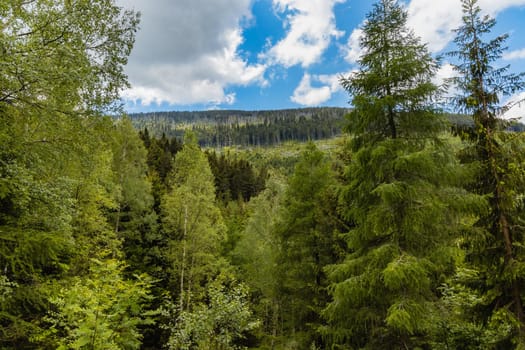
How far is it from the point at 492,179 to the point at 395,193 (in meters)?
2.15

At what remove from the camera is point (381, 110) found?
29.1 ft

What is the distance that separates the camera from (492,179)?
7254 millimetres

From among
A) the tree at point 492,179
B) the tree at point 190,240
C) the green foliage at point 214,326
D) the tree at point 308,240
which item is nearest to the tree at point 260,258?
the tree at point 190,240

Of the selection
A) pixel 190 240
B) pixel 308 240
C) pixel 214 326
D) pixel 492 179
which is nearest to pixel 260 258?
pixel 190 240

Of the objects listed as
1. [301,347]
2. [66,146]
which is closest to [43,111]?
[66,146]

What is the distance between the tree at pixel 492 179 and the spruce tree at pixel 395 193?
643 mm

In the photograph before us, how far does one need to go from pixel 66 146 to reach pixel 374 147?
786 cm

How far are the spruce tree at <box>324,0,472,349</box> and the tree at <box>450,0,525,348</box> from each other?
64cm

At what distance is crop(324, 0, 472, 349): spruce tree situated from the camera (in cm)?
768

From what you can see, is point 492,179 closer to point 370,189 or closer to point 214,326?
point 370,189

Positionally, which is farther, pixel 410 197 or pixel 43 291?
pixel 410 197

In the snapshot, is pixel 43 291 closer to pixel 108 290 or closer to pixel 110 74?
pixel 108 290

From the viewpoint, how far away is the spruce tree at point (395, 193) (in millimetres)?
7676

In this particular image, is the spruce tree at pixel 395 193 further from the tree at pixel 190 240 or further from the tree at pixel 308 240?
the tree at pixel 190 240
